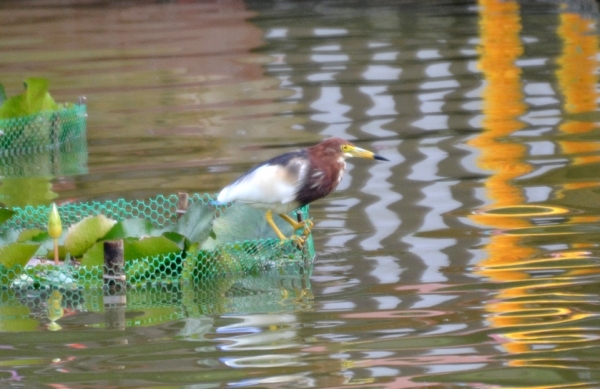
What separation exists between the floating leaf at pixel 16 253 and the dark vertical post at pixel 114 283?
0.35m

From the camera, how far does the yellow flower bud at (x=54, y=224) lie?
5062 millimetres

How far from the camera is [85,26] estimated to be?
53.7ft

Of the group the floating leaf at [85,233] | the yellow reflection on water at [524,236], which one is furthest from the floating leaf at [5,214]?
the yellow reflection on water at [524,236]

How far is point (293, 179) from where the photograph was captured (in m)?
5.12

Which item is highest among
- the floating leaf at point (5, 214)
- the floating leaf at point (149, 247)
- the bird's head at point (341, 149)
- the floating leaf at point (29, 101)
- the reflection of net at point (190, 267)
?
the floating leaf at point (29, 101)

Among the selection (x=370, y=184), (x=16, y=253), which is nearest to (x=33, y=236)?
(x=16, y=253)

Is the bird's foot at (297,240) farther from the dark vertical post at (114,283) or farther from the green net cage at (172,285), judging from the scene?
the dark vertical post at (114,283)

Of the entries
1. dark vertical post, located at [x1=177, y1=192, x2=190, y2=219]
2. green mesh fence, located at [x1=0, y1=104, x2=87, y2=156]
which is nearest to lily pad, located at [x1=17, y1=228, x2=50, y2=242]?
dark vertical post, located at [x1=177, y1=192, x2=190, y2=219]

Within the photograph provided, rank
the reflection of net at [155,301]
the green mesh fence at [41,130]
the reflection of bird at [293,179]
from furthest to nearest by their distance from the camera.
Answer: the green mesh fence at [41,130] → the reflection of bird at [293,179] → the reflection of net at [155,301]

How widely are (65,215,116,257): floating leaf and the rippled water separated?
37cm

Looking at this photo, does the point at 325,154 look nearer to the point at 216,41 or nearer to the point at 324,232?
the point at 324,232

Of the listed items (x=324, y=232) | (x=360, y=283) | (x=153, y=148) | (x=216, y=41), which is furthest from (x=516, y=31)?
(x=360, y=283)

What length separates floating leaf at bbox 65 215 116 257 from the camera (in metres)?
5.42

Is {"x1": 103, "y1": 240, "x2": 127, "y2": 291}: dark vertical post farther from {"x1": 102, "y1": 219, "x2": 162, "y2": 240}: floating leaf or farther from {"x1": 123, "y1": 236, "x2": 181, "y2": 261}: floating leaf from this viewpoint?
{"x1": 102, "y1": 219, "x2": 162, "y2": 240}: floating leaf
